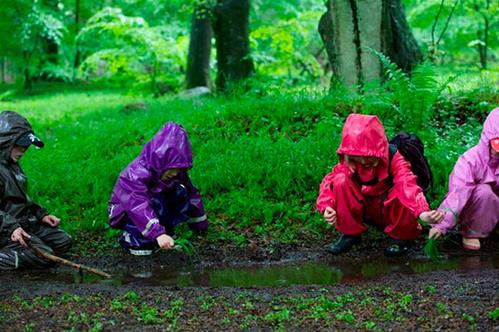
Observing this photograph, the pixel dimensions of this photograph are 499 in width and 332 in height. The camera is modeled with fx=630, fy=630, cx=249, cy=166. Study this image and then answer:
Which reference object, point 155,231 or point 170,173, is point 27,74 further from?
point 155,231

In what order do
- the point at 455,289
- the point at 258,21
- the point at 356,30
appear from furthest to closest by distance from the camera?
the point at 258,21 < the point at 356,30 < the point at 455,289

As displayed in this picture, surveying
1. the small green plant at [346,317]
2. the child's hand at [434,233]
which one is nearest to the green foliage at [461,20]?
the child's hand at [434,233]

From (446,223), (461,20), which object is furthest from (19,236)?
(461,20)

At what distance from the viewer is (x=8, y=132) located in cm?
523

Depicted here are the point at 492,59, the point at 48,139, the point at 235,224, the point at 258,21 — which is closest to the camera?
the point at 235,224

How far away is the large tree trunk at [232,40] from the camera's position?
12.2 meters

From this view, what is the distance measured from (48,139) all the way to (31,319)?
6.23 m

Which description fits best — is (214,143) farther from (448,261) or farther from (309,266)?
(448,261)

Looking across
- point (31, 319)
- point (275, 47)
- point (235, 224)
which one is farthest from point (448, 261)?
point (275, 47)

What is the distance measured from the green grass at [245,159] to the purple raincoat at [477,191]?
0.80 metres

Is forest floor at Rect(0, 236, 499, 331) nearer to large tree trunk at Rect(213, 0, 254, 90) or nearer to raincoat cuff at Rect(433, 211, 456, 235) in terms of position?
raincoat cuff at Rect(433, 211, 456, 235)

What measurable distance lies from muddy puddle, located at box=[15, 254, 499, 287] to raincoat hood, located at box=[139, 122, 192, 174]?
882mm

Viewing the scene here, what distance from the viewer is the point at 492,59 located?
30969 mm

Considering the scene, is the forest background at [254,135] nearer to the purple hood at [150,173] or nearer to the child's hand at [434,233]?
the purple hood at [150,173]
